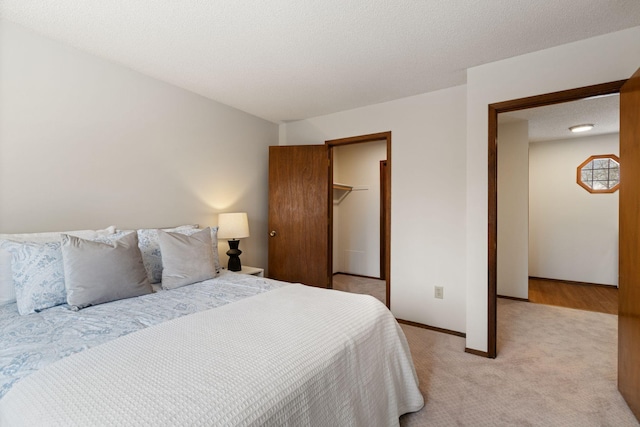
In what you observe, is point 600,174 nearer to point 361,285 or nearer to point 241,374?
point 361,285

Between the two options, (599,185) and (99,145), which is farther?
(599,185)

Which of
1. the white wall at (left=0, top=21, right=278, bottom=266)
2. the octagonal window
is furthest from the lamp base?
the octagonal window

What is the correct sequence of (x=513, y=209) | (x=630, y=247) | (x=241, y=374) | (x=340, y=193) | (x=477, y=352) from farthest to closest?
1. (x=340, y=193)
2. (x=513, y=209)
3. (x=477, y=352)
4. (x=630, y=247)
5. (x=241, y=374)

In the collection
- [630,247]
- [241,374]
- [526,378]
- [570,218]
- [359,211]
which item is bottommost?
[526,378]

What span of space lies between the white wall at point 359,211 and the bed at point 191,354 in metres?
3.20

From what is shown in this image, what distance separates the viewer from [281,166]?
375cm

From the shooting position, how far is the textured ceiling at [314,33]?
5.70ft

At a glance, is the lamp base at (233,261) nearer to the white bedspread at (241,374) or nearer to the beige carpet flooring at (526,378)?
the white bedspread at (241,374)

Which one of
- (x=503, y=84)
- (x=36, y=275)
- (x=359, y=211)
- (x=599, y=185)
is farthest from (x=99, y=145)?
(x=599, y=185)

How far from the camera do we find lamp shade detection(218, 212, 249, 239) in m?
3.06

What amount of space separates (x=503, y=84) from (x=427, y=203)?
119cm

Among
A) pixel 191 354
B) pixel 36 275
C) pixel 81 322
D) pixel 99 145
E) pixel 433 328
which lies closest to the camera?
pixel 191 354

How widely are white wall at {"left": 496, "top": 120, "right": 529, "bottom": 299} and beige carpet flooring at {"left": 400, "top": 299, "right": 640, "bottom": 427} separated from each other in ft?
3.10

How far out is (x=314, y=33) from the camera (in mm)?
1993
